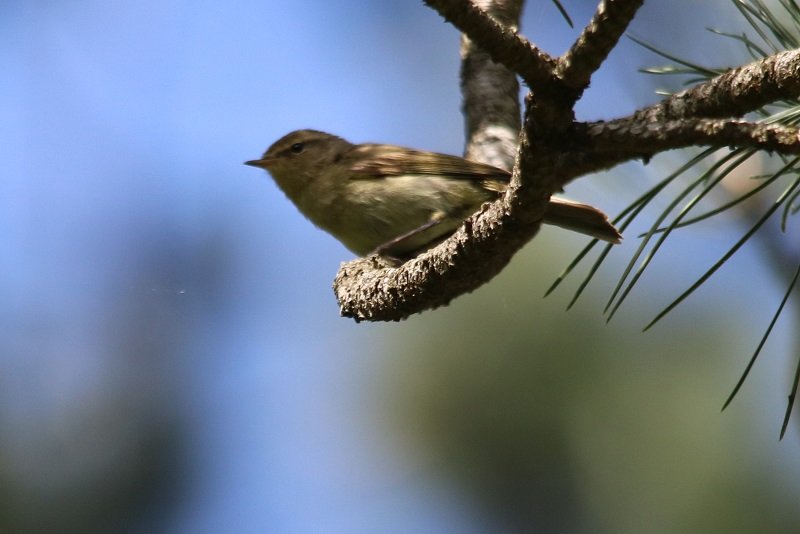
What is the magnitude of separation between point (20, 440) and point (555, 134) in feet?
13.8

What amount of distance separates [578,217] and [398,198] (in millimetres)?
846

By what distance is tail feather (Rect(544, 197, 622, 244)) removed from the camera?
10.3 feet

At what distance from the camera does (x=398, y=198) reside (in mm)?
3797

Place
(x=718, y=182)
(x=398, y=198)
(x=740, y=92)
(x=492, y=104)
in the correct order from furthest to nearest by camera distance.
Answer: (x=398, y=198) < (x=492, y=104) < (x=718, y=182) < (x=740, y=92)

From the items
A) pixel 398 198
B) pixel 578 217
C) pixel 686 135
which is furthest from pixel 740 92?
pixel 398 198

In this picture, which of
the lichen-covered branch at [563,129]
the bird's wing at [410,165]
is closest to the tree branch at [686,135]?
the lichen-covered branch at [563,129]

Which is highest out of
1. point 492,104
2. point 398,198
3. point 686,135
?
point 492,104

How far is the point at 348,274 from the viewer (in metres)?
2.91

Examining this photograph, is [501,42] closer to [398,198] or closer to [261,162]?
[398,198]

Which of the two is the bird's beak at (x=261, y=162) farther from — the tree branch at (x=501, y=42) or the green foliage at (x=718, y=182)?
the tree branch at (x=501, y=42)

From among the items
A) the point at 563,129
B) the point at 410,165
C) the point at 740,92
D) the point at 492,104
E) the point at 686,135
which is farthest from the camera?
the point at 410,165

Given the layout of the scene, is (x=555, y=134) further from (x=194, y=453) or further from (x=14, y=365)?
(x=14, y=365)

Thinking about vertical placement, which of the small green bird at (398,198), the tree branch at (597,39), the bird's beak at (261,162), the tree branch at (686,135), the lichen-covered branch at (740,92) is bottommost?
the tree branch at (686,135)

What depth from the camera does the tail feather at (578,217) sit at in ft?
10.3
